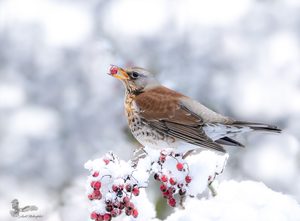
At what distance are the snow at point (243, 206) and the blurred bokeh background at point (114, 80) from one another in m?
2.01

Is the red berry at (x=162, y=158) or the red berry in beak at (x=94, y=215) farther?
the red berry at (x=162, y=158)

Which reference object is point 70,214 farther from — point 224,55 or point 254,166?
point 224,55

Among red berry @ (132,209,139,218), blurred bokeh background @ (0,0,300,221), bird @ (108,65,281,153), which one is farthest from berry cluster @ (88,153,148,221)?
blurred bokeh background @ (0,0,300,221)

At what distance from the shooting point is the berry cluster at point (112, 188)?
2715mm

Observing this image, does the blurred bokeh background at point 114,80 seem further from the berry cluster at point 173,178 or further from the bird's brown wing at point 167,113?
the berry cluster at point 173,178

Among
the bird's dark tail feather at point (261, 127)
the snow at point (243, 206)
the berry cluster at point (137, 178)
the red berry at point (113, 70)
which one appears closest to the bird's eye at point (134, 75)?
the red berry at point (113, 70)

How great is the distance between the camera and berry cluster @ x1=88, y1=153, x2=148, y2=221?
2715 mm

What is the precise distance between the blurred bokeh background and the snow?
201cm

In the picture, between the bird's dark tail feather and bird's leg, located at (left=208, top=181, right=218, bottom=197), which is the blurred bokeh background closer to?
the bird's dark tail feather

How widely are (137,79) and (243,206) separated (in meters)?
1.35

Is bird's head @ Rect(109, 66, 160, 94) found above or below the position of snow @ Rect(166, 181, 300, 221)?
above

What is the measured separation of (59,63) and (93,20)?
72 cm

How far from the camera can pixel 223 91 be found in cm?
597

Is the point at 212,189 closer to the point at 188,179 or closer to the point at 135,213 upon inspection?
the point at 188,179
